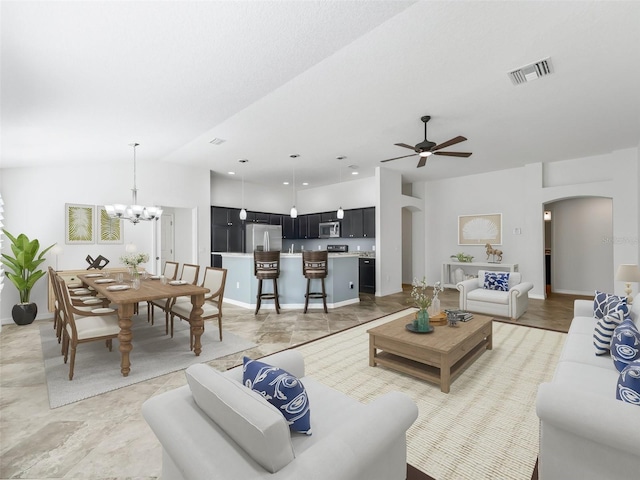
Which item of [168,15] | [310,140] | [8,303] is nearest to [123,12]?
[168,15]

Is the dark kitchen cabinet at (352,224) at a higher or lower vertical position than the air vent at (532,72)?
lower

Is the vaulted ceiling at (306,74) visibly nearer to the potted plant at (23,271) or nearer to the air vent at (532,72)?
the air vent at (532,72)

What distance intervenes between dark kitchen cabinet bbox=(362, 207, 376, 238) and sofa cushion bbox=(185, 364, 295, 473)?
6.49 meters

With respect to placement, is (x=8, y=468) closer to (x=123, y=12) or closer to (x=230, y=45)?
(x=123, y=12)

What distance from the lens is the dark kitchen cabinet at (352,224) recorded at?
25.2 ft

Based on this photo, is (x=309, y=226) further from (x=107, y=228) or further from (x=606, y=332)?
(x=606, y=332)

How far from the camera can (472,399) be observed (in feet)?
7.70

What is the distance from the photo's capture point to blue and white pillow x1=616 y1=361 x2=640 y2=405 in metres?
1.36

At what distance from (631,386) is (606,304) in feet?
6.71

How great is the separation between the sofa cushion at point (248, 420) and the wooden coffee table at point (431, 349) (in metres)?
1.86

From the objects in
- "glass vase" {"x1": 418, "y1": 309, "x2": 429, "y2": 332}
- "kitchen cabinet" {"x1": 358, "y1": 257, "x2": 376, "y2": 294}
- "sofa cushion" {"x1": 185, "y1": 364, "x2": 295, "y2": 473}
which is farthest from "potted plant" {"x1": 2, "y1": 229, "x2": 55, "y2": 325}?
"kitchen cabinet" {"x1": 358, "y1": 257, "x2": 376, "y2": 294}

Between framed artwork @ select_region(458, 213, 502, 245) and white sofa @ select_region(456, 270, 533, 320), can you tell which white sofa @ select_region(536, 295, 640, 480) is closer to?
white sofa @ select_region(456, 270, 533, 320)

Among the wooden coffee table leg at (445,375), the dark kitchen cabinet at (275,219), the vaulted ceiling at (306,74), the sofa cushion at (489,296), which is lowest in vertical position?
the wooden coffee table leg at (445,375)

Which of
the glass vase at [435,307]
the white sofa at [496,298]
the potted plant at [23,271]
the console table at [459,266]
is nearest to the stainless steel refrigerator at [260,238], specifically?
the potted plant at [23,271]
